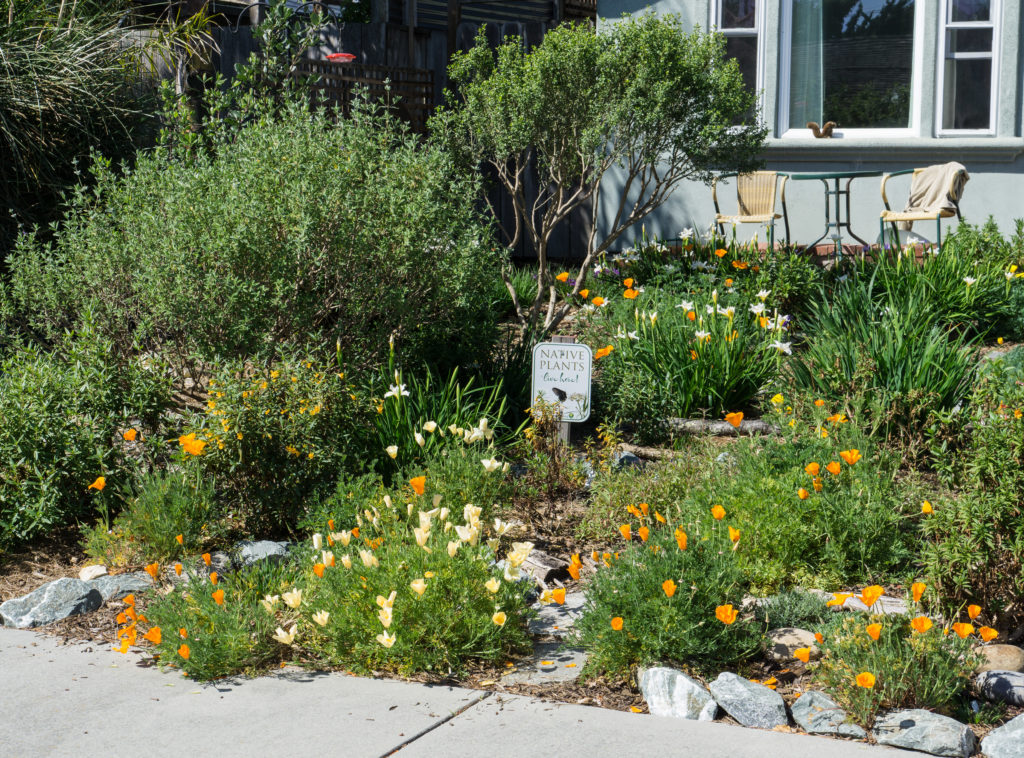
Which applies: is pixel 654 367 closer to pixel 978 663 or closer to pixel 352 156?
pixel 352 156

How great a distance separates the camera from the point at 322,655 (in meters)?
3.46

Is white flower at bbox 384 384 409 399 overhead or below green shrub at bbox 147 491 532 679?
overhead

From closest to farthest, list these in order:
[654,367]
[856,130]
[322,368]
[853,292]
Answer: [322,368]
[654,367]
[853,292]
[856,130]

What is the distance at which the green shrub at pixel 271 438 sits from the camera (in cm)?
429

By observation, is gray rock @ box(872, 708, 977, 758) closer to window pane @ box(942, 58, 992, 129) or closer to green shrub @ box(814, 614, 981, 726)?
green shrub @ box(814, 614, 981, 726)

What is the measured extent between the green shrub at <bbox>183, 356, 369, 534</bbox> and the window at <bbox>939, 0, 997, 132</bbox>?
7.45 m

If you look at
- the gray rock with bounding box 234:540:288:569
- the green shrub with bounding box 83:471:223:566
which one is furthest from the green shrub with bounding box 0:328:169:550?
the gray rock with bounding box 234:540:288:569

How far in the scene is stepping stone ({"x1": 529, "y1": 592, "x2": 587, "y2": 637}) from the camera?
143 inches

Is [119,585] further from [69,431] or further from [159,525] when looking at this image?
[69,431]

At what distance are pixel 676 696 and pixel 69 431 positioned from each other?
2.90 m

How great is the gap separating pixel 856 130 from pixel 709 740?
27.5 feet

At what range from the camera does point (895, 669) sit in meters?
2.86

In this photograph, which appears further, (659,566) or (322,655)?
(322,655)

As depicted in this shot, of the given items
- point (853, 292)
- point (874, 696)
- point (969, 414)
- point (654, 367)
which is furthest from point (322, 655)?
point (853, 292)
